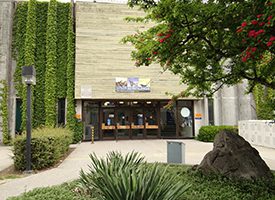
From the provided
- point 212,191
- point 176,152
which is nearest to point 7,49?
point 176,152

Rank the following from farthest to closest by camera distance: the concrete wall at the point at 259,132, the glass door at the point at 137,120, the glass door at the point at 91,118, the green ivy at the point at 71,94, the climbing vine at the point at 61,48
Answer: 1. the glass door at the point at 137,120
2. the glass door at the point at 91,118
3. the climbing vine at the point at 61,48
4. the green ivy at the point at 71,94
5. the concrete wall at the point at 259,132

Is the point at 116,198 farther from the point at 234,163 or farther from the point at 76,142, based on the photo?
the point at 76,142

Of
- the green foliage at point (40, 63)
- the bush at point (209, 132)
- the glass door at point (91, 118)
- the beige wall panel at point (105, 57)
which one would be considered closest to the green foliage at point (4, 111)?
the green foliage at point (40, 63)

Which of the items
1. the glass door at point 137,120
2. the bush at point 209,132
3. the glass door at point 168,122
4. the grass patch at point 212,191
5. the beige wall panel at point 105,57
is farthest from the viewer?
the glass door at point 168,122

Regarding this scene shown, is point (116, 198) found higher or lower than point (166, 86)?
lower

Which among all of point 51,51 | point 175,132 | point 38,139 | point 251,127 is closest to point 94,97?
point 51,51

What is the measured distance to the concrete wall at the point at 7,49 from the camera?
55.9ft

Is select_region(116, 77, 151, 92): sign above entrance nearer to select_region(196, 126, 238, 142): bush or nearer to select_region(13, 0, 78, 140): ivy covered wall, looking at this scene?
select_region(13, 0, 78, 140): ivy covered wall

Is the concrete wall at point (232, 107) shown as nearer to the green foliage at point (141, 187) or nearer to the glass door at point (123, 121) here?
the glass door at point (123, 121)

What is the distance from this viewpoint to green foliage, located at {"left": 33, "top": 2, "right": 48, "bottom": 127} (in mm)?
17391

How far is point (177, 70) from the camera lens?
21.2 ft

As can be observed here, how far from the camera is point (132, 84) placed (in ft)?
57.8

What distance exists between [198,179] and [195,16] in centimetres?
378

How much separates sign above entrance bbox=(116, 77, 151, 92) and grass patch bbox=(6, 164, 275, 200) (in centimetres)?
1241
